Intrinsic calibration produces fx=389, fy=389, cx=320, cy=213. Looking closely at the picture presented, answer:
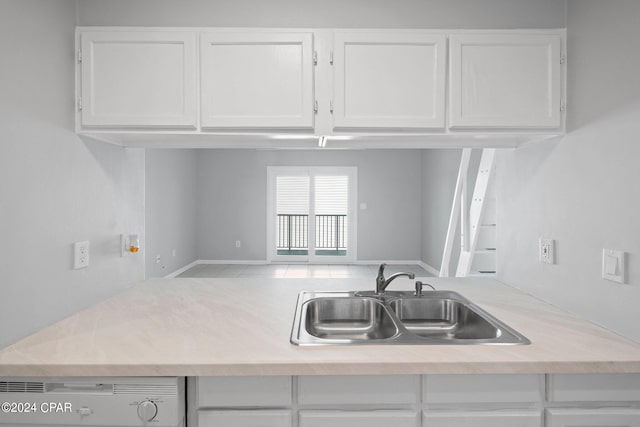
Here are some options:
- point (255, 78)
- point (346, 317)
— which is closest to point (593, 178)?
point (346, 317)

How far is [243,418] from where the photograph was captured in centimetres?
122

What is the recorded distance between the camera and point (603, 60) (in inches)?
57.2

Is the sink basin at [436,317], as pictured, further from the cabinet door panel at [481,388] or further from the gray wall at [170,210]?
the gray wall at [170,210]

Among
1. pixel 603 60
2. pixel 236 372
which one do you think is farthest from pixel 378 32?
pixel 236 372

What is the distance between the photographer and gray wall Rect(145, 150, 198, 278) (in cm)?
579

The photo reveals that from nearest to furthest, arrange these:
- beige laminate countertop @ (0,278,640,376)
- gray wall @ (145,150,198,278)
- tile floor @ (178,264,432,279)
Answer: beige laminate countertop @ (0,278,640,376)
gray wall @ (145,150,198,278)
tile floor @ (178,264,432,279)

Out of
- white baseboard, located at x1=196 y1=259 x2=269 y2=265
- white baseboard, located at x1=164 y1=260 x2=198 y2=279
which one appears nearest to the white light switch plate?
white baseboard, located at x1=164 y1=260 x2=198 y2=279

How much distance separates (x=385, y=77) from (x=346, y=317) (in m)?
1.10

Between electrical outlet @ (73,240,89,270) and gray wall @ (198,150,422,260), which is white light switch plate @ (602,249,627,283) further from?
gray wall @ (198,150,422,260)

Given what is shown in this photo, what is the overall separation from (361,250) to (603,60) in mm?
6895

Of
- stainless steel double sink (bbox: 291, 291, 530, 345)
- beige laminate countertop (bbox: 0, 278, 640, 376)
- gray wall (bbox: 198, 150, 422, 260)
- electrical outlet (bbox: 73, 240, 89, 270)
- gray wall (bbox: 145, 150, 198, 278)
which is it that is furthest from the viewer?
gray wall (bbox: 198, 150, 422, 260)

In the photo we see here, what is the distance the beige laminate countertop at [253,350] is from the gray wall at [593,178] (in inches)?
5.4

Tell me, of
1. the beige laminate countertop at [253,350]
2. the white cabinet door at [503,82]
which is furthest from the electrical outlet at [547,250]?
the white cabinet door at [503,82]

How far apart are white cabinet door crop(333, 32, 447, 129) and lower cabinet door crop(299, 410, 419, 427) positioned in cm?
109
